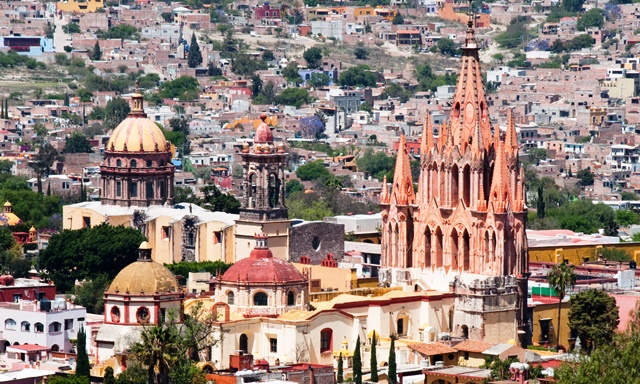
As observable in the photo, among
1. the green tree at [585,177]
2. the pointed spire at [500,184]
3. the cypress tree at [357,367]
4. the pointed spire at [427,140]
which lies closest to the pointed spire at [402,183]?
the pointed spire at [427,140]

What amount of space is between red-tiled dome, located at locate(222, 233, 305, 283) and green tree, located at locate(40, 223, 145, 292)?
20.4 m

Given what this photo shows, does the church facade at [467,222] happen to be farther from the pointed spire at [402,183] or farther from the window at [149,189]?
the window at [149,189]

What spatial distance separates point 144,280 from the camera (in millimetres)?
93188

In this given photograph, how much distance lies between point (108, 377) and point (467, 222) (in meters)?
20.8

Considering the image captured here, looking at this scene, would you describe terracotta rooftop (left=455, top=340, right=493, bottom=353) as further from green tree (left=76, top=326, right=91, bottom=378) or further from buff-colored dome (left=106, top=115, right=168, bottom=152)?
buff-colored dome (left=106, top=115, right=168, bottom=152)

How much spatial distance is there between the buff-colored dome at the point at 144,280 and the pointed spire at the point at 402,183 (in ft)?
51.4

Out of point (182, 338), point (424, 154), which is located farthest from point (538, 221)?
point (182, 338)

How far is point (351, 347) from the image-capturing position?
98250mm

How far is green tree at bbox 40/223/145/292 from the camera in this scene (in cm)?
11881

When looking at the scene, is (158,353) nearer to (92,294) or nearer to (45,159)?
(92,294)

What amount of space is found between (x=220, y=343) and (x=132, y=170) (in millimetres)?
38023

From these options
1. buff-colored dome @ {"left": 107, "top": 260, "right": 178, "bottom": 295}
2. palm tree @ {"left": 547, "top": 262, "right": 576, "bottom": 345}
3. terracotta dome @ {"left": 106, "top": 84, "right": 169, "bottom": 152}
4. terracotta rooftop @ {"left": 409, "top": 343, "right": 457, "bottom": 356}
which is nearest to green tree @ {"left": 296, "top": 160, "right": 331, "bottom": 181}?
terracotta dome @ {"left": 106, "top": 84, "right": 169, "bottom": 152}

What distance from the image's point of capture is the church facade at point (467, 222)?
102938 millimetres

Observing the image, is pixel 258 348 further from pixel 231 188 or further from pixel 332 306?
pixel 231 188
